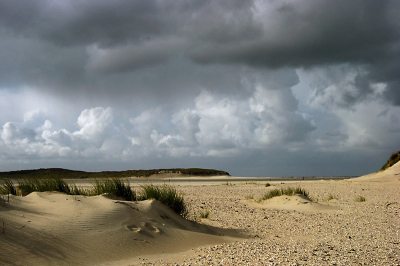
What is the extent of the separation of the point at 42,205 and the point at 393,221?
431 inches

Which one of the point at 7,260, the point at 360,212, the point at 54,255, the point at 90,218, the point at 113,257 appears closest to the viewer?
the point at 7,260

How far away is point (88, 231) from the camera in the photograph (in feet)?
20.7

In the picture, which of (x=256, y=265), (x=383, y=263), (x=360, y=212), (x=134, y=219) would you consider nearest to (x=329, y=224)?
(x=360, y=212)

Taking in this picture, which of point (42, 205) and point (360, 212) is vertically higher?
point (42, 205)

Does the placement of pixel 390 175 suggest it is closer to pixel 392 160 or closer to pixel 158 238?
pixel 392 160

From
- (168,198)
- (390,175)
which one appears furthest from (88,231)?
(390,175)

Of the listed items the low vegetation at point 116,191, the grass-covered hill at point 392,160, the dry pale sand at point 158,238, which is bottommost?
the dry pale sand at point 158,238

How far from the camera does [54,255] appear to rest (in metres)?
5.26

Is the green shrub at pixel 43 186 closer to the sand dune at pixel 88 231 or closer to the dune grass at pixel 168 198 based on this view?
the sand dune at pixel 88 231

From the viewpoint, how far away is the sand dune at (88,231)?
5.29 meters

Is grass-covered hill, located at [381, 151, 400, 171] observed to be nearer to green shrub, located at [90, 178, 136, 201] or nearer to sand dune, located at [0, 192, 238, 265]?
sand dune, located at [0, 192, 238, 265]

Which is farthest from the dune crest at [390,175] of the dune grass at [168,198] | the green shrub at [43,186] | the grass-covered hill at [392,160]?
Answer: the green shrub at [43,186]

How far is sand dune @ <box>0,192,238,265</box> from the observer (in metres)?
5.29

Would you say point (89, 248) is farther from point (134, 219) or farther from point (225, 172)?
point (225, 172)
